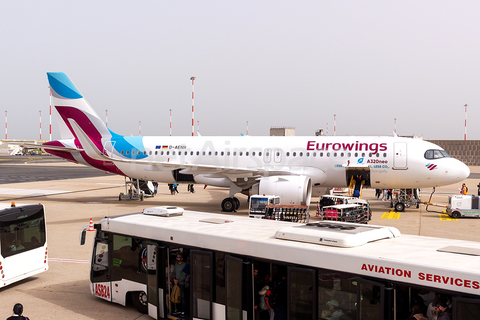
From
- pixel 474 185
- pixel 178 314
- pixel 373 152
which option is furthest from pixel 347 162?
pixel 474 185

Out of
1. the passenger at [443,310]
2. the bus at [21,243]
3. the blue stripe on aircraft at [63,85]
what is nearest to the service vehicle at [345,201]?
the bus at [21,243]

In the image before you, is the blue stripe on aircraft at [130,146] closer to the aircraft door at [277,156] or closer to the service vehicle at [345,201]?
the aircraft door at [277,156]

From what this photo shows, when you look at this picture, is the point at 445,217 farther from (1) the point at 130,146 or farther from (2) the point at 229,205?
(1) the point at 130,146

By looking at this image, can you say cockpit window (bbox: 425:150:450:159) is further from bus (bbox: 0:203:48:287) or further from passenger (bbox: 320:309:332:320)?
bus (bbox: 0:203:48:287)

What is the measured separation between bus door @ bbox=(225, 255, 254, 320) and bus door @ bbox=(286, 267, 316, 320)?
0.77 metres

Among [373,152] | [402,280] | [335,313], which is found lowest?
[335,313]

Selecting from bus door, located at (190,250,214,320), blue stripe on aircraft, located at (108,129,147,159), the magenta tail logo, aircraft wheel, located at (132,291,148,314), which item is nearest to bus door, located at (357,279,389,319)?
bus door, located at (190,250,214,320)

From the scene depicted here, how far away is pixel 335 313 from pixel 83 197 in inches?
→ 1158

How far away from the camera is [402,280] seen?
20.4ft

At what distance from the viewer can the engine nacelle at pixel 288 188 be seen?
21656 millimetres

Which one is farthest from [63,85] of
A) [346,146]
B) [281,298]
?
[281,298]

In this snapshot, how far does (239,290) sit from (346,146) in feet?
59.9

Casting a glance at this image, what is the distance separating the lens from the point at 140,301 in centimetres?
1001

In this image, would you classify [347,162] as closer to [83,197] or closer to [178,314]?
[178,314]
